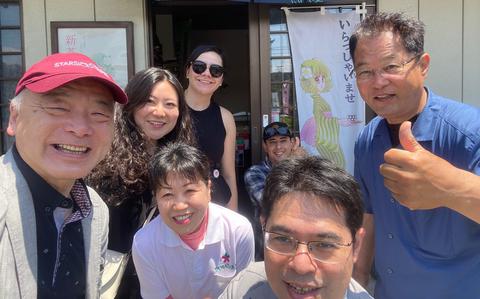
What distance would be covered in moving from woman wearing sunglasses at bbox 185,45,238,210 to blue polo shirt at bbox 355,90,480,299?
5.04ft

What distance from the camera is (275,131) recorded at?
13.3 ft

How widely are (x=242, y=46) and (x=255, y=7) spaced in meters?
3.66

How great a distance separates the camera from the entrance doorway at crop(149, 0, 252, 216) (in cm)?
540

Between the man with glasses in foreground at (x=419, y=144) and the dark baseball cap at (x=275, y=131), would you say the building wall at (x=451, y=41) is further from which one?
the man with glasses in foreground at (x=419, y=144)

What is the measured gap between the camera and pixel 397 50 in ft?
6.00

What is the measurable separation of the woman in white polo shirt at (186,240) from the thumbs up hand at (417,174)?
1068 millimetres

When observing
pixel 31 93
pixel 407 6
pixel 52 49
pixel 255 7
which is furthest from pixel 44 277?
pixel 407 6

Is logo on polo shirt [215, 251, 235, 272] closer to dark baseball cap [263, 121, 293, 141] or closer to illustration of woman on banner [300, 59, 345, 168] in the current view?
dark baseball cap [263, 121, 293, 141]

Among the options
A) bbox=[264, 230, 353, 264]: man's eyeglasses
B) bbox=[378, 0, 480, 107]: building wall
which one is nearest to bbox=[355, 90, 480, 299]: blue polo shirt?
bbox=[264, 230, 353, 264]: man's eyeglasses

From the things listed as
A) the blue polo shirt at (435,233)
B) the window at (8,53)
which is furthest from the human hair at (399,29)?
the window at (8,53)

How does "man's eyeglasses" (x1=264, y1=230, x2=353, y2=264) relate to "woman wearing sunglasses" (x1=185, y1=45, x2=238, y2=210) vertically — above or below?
below

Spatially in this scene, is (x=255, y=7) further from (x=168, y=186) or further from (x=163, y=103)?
(x=168, y=186)

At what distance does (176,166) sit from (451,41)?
3482 millimetres

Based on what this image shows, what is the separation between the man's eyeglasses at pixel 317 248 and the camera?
142cm
